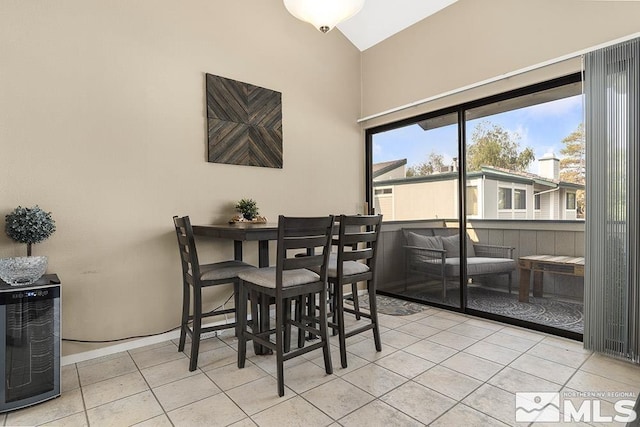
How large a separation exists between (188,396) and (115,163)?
1.74m

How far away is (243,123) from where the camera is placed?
322 centimetres

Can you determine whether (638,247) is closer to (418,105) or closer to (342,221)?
(342,221)

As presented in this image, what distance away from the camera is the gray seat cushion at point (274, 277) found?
2104 millimetres

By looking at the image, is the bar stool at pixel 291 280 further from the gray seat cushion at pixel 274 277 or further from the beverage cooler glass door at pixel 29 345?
the beverage cooler glass door at pixel 29 345

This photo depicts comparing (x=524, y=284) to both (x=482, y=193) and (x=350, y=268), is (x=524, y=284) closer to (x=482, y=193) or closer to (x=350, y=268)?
(x=482, y=193)

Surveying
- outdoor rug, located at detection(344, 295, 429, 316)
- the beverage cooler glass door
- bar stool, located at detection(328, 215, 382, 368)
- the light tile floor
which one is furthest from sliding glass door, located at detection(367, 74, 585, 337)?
the beverage cooler glass door

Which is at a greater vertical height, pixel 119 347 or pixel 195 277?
pixel 195 277

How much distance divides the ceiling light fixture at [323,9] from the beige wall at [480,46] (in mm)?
1581

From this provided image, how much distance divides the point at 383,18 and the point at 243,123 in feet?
6.47

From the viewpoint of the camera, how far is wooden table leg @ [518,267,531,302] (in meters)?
3.04

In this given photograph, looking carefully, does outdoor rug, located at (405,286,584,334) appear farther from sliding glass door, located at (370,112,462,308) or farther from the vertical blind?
the vertical blind

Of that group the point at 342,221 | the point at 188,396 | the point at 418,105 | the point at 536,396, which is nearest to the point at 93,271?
the point at 188,396

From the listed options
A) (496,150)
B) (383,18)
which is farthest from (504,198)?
(383,18)

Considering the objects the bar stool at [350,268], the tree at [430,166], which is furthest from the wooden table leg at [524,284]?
the bar stool at [350,268]
